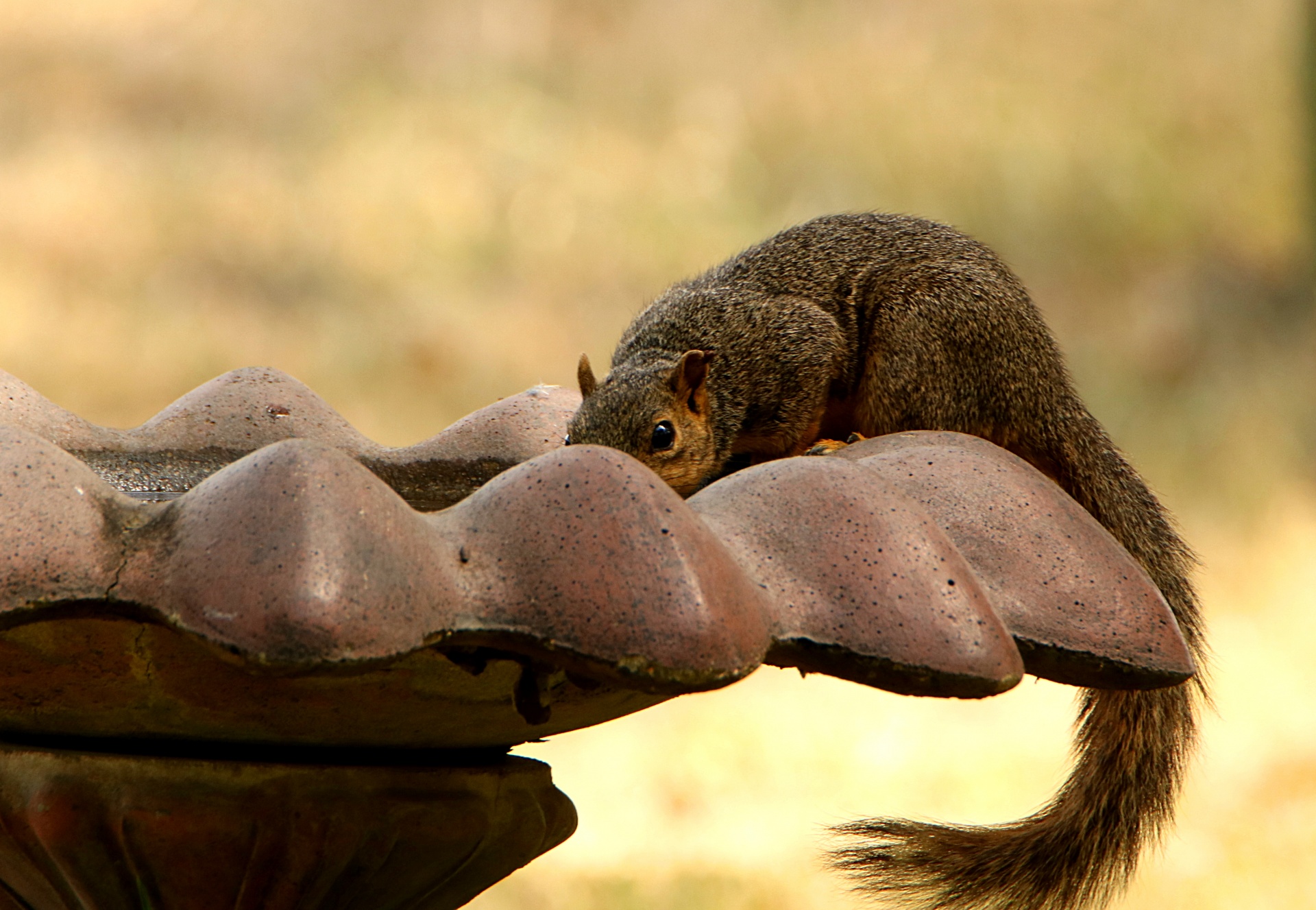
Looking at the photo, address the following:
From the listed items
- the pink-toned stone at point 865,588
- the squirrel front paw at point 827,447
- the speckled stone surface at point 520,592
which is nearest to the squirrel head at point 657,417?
the squirrel front paw at point 827,447

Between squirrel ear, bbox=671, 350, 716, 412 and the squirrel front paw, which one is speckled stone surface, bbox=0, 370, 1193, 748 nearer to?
the squirrel front paw

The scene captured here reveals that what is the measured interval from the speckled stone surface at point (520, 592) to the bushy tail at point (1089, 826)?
1.45 feet

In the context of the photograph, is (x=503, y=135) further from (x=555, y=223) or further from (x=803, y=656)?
(x=803, y=656)

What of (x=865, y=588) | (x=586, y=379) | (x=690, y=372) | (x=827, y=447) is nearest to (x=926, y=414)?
(x=827, y=447)

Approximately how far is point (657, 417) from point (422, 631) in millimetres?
1052

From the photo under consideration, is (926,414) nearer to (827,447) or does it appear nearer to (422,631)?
(827,447)

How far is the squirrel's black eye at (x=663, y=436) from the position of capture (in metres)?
2.10

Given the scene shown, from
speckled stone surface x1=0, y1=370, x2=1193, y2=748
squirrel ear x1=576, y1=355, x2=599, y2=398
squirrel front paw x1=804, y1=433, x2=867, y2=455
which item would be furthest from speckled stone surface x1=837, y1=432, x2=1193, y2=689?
squirrel ear x1=576, y1=355, x2=599, y2=398

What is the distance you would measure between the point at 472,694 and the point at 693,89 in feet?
16.7

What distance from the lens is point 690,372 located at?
2139 mm

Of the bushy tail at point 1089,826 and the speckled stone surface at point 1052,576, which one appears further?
the bushy tail at point 1089,826

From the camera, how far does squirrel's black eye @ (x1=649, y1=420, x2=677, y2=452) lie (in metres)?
2.10

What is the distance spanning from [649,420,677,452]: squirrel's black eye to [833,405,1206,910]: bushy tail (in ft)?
2.01

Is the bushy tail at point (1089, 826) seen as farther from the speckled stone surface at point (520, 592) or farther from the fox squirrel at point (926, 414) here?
the speckled stone surface at point (520, 592)
